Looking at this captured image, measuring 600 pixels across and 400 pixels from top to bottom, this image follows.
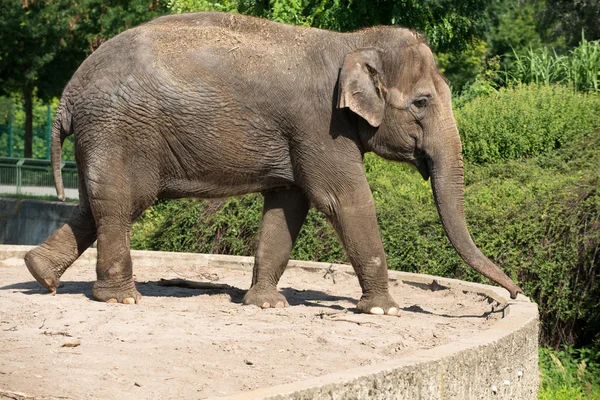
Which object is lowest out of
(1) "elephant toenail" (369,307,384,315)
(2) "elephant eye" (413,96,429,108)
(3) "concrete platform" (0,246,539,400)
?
(1) "elephant toenail" (369,307,384,315)

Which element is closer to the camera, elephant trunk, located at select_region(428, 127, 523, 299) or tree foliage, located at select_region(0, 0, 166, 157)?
elephant trunk, located at select_region(428, 127, 523, 299)

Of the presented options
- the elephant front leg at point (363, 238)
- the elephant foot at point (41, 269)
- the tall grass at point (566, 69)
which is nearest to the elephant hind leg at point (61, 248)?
the elephant foot at point (41, 269)

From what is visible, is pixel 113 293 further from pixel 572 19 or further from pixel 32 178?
pixel 572 19

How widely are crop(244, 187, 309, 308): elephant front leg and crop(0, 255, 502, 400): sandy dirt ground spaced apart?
0.38m

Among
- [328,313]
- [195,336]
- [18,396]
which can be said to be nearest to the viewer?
[18,396]

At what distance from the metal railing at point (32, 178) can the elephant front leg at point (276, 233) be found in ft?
53.0

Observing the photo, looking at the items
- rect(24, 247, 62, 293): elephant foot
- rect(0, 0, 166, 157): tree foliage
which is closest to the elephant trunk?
rect(24, 247, 62, 293): elephant foot

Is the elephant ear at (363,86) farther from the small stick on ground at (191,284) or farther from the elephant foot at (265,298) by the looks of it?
the small stick on ground at (191,284)

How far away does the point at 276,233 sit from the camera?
927 cm

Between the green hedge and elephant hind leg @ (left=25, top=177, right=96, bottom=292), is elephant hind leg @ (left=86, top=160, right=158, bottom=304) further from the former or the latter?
the green hedge

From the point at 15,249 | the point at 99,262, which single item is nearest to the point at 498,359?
the point at 99,262

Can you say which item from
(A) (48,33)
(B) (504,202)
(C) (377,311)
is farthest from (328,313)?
(A) (48,33)

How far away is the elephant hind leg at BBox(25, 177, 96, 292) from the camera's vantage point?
9156 mm

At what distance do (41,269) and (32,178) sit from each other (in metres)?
17.1
